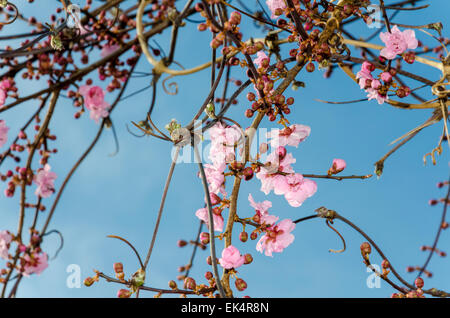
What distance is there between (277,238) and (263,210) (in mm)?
81

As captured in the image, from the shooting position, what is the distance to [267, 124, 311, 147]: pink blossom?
105cm

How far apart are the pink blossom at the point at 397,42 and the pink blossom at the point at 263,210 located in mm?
585

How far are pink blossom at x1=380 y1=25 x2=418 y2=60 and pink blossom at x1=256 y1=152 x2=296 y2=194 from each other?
48cm

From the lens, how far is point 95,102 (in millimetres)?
1940

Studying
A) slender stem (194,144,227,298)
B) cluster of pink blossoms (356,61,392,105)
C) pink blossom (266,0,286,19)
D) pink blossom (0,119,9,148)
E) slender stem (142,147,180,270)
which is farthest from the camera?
pink blossom (0,119,9,148)

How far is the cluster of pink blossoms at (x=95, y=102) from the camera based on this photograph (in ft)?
6.31

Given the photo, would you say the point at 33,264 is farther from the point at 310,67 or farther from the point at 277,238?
the point at 310,67

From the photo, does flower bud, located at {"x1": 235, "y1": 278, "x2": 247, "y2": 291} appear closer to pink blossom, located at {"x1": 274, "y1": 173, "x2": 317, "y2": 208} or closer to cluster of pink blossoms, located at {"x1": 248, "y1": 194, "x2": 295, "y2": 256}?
cluster of pink blossoms, located at {"x1": 248, "y1": 194, "x2": 295, "y2": 256}

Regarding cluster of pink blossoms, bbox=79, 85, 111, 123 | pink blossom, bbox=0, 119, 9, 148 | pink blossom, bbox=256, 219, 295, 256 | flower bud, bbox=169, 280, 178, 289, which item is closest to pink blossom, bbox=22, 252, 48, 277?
pink blossom, bbox=0, 119, 9, 148

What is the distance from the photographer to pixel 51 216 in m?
1.70

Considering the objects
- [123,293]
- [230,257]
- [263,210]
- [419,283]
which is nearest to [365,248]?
[419,283]

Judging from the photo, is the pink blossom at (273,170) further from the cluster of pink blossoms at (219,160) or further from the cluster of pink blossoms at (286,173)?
the cluster of pink blossoms at (219,160)

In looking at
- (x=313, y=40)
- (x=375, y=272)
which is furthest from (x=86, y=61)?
(x=375, y=272)
